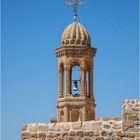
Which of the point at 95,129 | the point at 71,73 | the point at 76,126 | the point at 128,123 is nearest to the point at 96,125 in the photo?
the point at 95,129

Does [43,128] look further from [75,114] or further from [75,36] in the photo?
[75,36]

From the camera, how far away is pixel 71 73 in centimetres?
4066

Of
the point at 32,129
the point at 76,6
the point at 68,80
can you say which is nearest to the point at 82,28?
the point at 76,6

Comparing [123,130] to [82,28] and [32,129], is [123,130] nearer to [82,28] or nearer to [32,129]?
[32,129]

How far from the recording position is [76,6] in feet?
136

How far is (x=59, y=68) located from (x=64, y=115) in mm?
3294

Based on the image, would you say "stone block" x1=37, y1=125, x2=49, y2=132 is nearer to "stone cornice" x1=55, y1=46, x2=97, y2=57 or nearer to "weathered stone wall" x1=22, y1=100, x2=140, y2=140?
"weathered stone wall" x1=22, y1=100, x2=140, y2=140

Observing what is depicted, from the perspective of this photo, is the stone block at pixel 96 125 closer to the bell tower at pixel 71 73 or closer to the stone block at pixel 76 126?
the stone block at pixel 76 126

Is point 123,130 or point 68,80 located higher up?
point 68,80

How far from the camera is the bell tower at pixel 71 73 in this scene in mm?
40031

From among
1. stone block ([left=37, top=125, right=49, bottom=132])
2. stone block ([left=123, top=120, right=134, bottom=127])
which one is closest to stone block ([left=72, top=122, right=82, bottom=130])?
stone block ([left=37, top=125, right=49, bottom=132])

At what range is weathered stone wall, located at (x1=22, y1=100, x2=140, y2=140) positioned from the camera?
37.2 feet

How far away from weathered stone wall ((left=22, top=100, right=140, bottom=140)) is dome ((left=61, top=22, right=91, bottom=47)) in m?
29.0

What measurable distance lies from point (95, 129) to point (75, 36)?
29779mm
